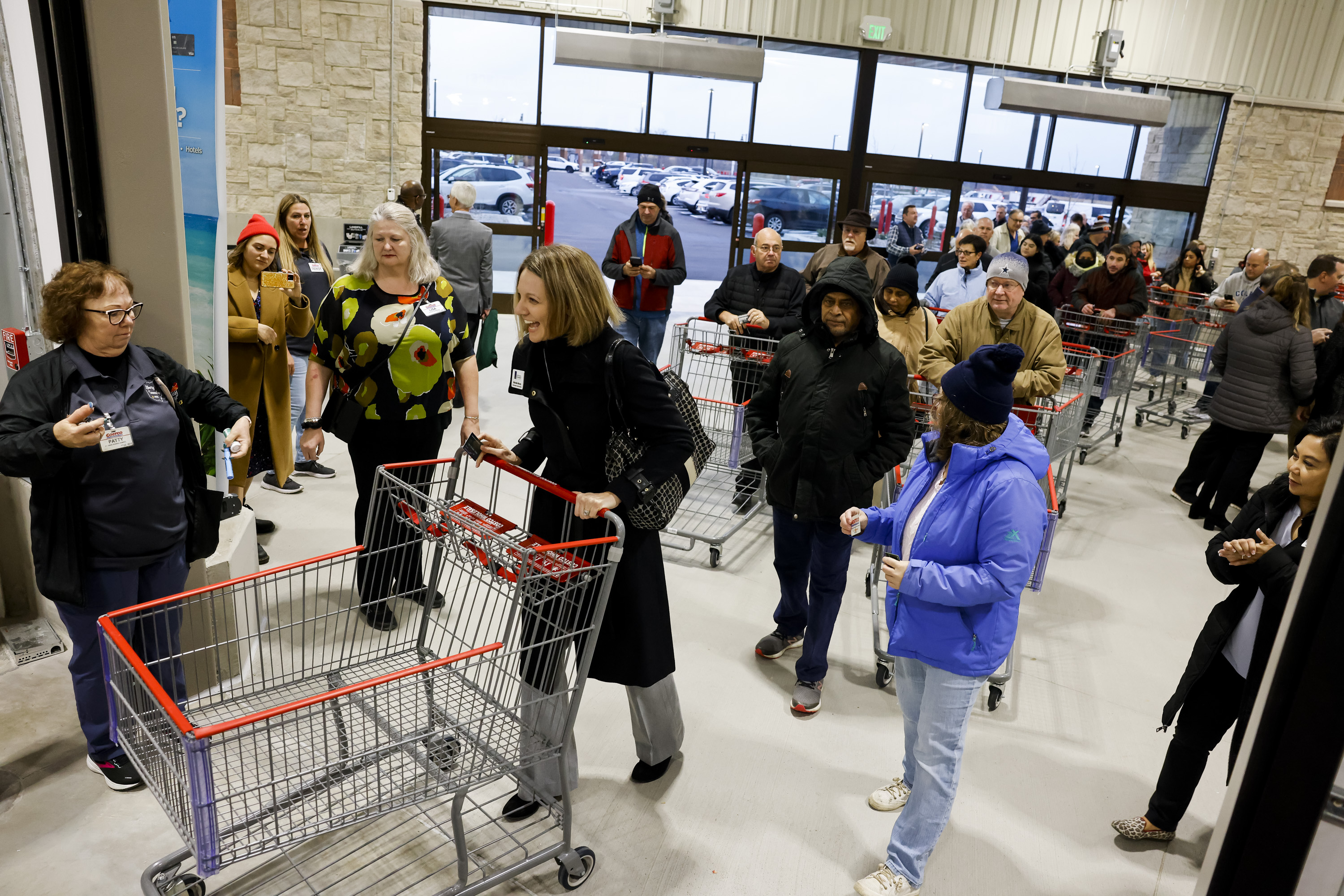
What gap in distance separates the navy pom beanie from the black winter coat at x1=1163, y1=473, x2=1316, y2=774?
2.89 ft

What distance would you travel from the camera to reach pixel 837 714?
3.74 meters

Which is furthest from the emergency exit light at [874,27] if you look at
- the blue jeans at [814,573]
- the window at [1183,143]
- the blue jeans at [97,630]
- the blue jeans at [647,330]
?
the blue jeans at [97,630]

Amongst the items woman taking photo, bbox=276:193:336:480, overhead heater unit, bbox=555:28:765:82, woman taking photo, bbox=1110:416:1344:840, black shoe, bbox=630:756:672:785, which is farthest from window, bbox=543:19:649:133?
woman taking photo, bbox=1110:416:1344:840

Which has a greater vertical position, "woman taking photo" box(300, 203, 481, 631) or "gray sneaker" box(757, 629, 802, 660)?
"woman taking photo" box(300, 203, 481, 631)

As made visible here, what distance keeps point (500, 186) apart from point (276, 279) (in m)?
7.43

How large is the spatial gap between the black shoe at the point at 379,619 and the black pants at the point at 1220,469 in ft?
18.9

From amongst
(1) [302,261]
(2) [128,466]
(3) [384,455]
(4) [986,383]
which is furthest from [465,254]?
(4) [986,383]

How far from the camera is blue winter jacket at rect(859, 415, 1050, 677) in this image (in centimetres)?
231

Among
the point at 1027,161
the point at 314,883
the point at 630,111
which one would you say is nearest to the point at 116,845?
the point at 314,883

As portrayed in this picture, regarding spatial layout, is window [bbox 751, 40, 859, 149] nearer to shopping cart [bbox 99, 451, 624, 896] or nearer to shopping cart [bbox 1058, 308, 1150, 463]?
shopping cart [bbox 1058, 308, 1150, 463]

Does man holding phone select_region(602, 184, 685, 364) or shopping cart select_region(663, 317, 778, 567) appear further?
man holding phone select_region(602, 184, 685, 364)

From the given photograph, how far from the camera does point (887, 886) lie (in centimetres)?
271

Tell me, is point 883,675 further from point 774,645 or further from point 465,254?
point 465,254

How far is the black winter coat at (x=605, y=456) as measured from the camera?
262 centimetres
